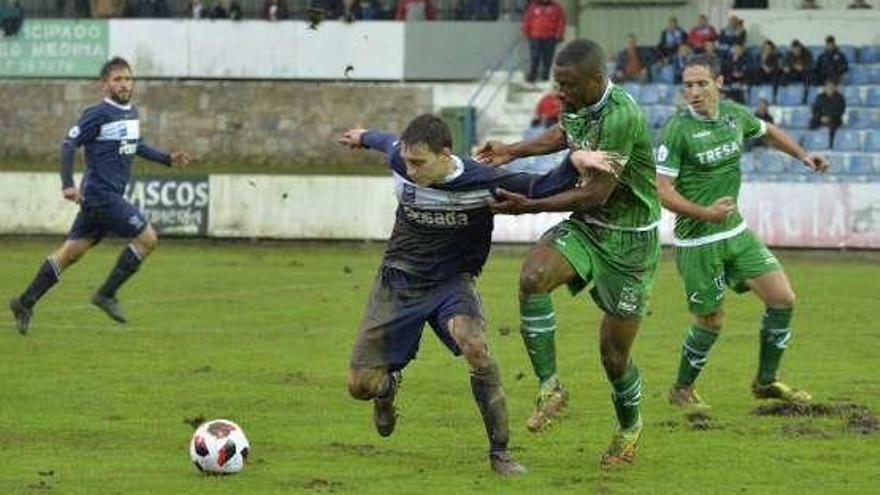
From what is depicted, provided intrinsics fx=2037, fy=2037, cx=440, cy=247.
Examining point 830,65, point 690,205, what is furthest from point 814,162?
point 830,65

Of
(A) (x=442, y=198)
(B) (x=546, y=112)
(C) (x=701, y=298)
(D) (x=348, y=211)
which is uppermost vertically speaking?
(A) (x=442, y=198)

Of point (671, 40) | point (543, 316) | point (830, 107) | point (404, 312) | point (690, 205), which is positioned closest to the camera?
point (404, 312)

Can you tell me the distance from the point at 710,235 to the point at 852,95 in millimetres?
22710

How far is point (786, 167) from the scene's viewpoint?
108 feet

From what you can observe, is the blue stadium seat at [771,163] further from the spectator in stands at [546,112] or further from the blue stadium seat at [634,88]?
the spectator in stands at [546,112]

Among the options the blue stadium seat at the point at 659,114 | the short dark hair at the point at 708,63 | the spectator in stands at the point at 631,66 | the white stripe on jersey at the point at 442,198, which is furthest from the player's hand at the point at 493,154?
the spectator in stands at the point at 631,66

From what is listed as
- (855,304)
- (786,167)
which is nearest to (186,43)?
(786,167)

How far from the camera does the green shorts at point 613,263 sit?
1166 cm

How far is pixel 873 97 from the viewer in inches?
1414

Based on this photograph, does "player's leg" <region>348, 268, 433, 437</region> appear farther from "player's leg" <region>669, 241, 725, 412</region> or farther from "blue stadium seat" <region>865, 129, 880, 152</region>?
"blue stadium seat" <region>865, 129, 880, 152</region>

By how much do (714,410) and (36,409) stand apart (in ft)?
15.5

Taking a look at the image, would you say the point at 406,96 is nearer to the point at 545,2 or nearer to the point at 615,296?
the point at 545,2

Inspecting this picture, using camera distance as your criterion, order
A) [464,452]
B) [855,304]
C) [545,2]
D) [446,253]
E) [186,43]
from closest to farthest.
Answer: [446,253]
[464,452]
[855,304]
[545,2]
[186,43]

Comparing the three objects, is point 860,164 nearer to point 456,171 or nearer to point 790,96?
point 790,96
